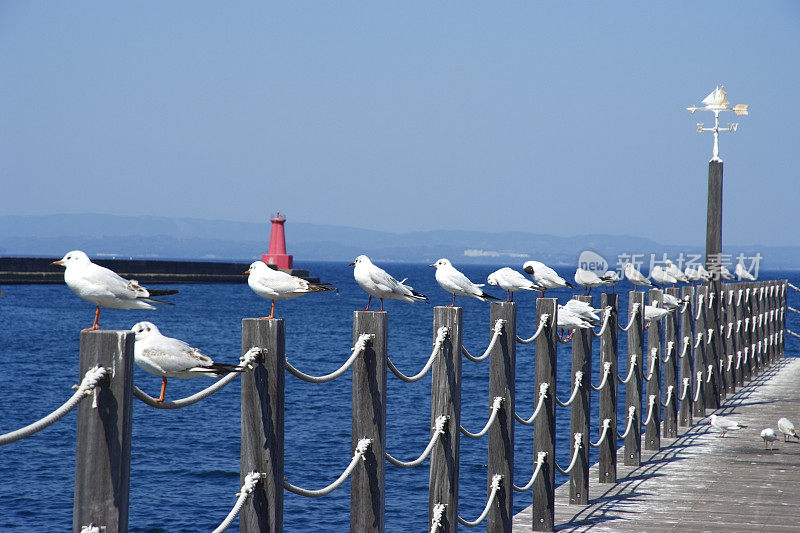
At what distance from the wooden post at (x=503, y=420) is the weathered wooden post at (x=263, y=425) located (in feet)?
7.37

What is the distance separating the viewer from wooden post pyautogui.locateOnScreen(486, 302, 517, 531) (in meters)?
5.25

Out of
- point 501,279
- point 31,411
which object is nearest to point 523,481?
point 501,279

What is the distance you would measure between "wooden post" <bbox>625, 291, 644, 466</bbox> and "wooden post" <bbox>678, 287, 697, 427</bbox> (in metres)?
2.34

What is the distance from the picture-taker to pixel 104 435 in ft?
7.98

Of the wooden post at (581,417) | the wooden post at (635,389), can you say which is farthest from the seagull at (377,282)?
the wooden post at (635,389)

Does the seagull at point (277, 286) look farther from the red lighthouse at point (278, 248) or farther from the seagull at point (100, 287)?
the red lighthouse at point (278, 248)

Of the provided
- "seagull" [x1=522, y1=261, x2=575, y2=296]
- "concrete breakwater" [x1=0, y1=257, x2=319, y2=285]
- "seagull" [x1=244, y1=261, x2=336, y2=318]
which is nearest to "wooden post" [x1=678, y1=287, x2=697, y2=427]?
"seagull" [x1=522, y1=261, x2=575, y2=296]

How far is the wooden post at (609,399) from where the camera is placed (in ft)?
24.0

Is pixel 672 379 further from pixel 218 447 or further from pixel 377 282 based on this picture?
pixel 218 447

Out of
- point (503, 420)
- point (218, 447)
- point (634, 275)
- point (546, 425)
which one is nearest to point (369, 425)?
point (503, 420)

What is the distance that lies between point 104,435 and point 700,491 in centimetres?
549

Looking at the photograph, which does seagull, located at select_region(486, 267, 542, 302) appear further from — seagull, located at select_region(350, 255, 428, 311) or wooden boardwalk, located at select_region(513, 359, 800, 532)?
seagull, located at select_region(350, 255, 428, 311)

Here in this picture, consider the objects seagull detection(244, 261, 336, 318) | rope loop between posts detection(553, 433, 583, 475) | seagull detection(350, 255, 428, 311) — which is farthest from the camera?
rope loop between posts detection(553, 433, 583, 475)

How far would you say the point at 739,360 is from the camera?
46.2 feet
